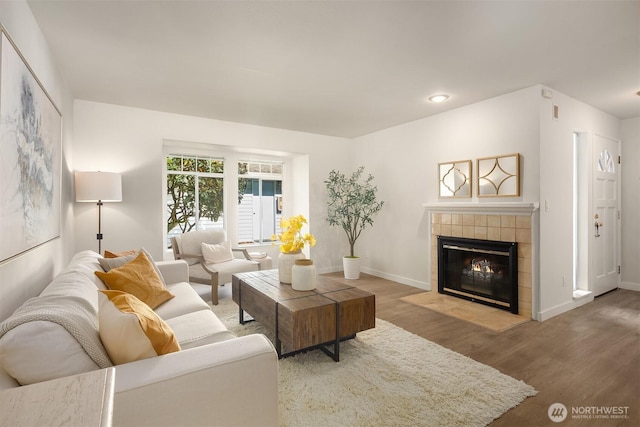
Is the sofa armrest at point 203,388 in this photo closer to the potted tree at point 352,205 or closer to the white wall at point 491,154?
the white wall at point 491,154

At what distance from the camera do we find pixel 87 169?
3.75m

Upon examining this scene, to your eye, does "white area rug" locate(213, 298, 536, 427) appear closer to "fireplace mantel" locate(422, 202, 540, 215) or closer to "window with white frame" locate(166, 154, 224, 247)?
"fireplace mantel" locate(422, 202, 540, 215)

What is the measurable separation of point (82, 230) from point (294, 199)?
326 cm

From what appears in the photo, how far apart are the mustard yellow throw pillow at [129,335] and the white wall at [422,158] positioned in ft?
11.9

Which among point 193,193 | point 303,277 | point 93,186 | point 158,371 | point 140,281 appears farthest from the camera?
point 193,193

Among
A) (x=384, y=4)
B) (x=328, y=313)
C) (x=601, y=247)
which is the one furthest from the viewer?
(x=601, y=247)

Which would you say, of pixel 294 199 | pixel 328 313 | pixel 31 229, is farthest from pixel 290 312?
pixel 294 199

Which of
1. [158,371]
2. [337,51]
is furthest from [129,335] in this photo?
[337,51]

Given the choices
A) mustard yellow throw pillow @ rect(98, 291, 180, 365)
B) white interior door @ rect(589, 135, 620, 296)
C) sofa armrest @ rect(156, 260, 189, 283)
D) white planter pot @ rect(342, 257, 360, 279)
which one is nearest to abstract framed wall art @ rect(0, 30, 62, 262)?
mustard yellow throw pillow @ rect(98, 291, 180, 365)

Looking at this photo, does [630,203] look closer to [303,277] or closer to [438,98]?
[438,98]

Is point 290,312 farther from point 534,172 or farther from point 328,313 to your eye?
point 534,172

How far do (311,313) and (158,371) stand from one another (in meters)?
1.25

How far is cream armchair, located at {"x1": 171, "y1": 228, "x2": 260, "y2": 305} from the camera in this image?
3930mm

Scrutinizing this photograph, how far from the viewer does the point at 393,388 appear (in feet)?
6.79
